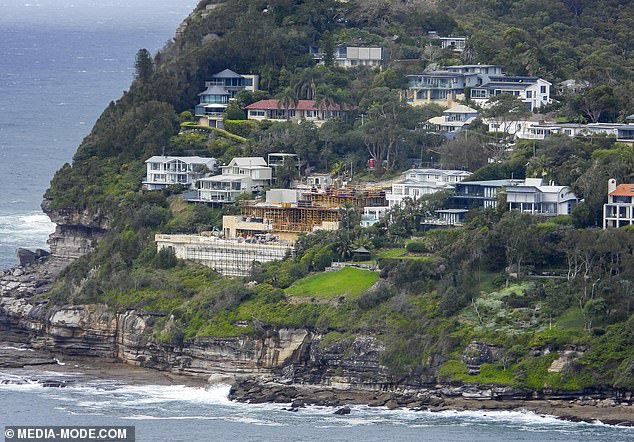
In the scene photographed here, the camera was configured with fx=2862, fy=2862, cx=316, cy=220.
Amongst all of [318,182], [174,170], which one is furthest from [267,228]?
[174,170]

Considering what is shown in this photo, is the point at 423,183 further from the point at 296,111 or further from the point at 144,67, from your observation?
the point at 144,67

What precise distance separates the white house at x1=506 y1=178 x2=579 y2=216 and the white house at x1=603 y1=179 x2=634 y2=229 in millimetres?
3156

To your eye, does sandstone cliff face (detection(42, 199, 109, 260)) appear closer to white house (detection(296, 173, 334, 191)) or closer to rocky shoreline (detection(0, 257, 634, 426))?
rocky shoreline (detection(0, 257, 634, 426))

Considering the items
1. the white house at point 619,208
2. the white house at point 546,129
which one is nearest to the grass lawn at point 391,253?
the white house at point 619,208

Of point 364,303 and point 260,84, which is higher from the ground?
point 260,84

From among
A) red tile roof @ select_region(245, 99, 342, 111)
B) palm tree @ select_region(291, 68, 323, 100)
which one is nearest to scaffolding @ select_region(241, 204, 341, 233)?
red tile roof @ select_region(245, 99, 342, 111)

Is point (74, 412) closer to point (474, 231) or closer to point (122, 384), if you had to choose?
point (122, 384)

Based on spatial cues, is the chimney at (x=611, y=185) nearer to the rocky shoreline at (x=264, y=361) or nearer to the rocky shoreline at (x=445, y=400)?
the rocky shoreline at (x=264, y=361)

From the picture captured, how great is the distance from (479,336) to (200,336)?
12.3 metres

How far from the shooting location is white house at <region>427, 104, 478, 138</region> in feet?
440

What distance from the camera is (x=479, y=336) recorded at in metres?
110

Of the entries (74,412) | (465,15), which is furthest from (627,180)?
(465,15)

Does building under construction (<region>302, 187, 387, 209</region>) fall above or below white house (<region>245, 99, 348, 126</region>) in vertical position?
below

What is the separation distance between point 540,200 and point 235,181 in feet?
53.4
